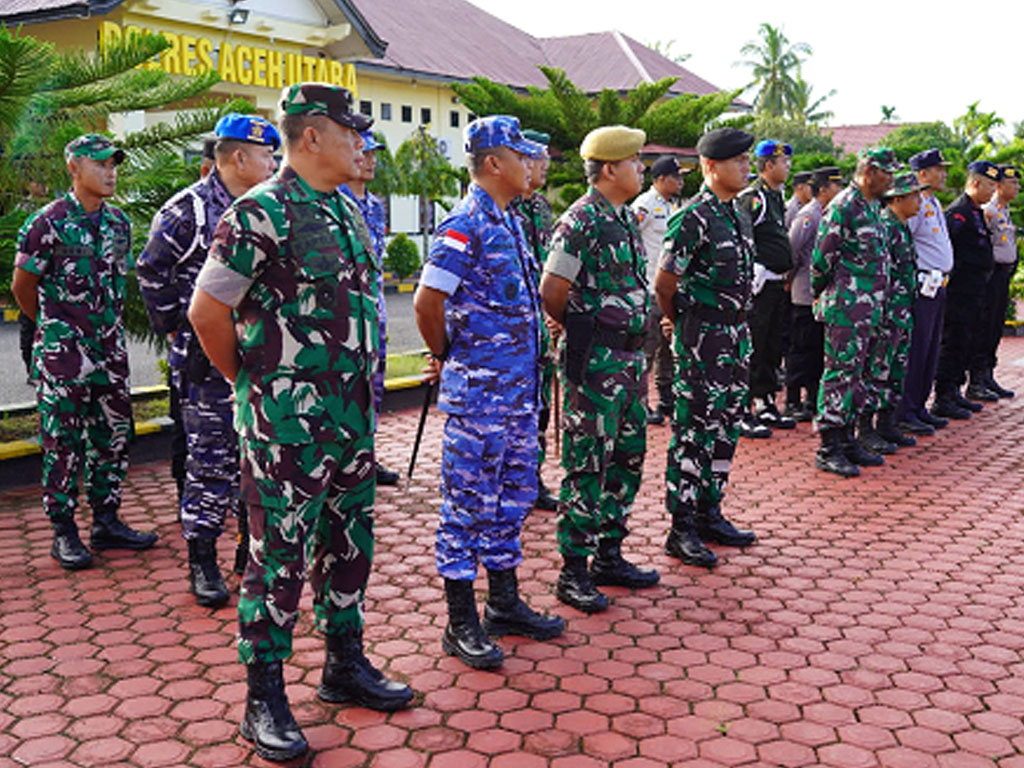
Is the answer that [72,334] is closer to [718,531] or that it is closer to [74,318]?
[74,318]

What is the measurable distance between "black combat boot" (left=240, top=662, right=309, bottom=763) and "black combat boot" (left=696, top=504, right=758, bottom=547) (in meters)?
2.70

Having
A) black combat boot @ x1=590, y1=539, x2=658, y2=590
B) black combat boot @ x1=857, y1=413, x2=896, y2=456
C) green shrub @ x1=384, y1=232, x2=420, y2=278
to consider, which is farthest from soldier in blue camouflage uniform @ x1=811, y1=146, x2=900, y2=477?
green shrub @ x1=384, y1=232, x2=420, y2=278

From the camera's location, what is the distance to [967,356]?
873 cm

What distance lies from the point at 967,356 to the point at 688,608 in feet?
18.6

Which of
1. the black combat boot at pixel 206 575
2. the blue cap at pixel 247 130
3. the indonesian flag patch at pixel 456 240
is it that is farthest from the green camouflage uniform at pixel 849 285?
the black combat boot at pixel 206 575

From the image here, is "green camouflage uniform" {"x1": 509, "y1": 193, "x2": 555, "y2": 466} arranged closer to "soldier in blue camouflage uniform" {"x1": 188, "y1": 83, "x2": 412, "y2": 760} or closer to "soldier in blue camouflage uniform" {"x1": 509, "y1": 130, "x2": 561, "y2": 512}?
"soldier in blue camouflage uniform" {"x1": 509, "y1": 130, "x2": 561, "y2": 512}

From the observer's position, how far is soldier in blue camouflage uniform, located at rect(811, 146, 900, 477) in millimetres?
6328

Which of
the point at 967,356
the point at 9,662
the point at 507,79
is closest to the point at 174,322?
the point at 9,662

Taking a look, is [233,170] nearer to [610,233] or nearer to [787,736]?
[610,233]

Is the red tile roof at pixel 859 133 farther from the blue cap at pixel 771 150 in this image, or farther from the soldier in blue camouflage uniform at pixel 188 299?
the soldier in blue camouflage uniform at pixel 188 299

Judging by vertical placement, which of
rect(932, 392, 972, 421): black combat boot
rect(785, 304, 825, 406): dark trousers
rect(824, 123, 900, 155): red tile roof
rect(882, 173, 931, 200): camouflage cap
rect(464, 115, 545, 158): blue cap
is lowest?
rect(932, 392, 972, 421): black combat boot

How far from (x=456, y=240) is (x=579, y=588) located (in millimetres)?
1619

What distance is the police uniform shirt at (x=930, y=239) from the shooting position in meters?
7.69

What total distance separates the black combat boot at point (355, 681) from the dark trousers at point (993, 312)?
7657 mm
